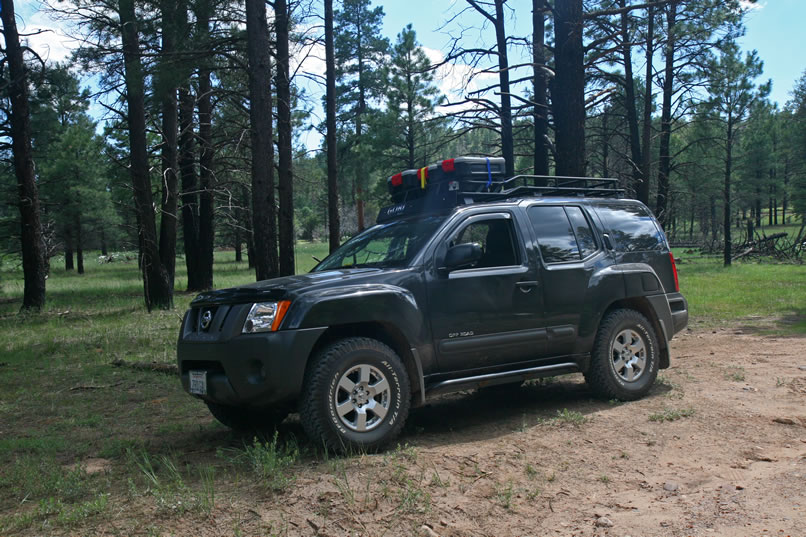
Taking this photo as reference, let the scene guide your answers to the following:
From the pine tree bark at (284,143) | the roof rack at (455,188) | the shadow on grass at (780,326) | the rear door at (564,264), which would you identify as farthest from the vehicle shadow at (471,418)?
the pine tree bark at (284,143)

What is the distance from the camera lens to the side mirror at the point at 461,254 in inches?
218

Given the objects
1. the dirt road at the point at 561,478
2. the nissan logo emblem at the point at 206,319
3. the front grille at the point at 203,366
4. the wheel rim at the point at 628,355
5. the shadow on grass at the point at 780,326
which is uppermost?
the nissan logo emblem at the point at 206,319

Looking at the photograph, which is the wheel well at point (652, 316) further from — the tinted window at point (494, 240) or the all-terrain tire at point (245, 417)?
the all-terrain tire at point (245, 417)

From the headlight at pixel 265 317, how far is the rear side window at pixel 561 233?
8.89 feet

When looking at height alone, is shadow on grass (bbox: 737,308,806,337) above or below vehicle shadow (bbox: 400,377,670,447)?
below

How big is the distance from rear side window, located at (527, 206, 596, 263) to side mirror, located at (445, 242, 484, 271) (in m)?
1.07

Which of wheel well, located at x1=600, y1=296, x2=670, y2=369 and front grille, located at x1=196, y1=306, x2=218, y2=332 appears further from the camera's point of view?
wheel well, located at x1=600, y1=296, x2=670, y2=369

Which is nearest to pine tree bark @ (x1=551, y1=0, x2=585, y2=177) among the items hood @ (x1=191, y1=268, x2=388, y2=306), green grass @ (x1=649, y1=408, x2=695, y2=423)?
green grass @ (x1=649, y1=408, x2=695, y2=423)

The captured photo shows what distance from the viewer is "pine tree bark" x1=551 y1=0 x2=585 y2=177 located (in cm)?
1096

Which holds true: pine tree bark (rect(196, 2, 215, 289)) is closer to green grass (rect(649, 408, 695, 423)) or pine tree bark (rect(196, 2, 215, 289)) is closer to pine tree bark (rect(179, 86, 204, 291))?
pine tree bark (rect(179, 86, 204, 291))

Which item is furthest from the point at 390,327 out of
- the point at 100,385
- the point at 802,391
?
the point at 100,385

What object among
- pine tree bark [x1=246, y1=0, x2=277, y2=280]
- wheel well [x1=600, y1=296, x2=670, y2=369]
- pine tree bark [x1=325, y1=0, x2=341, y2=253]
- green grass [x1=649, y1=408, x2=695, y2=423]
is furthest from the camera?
pine tree bark [x1=325, y1=0, x2=341, y2=253]

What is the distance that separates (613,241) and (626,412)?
184 centimetres

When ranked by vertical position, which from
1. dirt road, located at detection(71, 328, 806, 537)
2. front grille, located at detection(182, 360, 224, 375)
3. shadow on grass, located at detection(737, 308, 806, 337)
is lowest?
shadow on grass, located at detection(737, 308, 806, 337)
